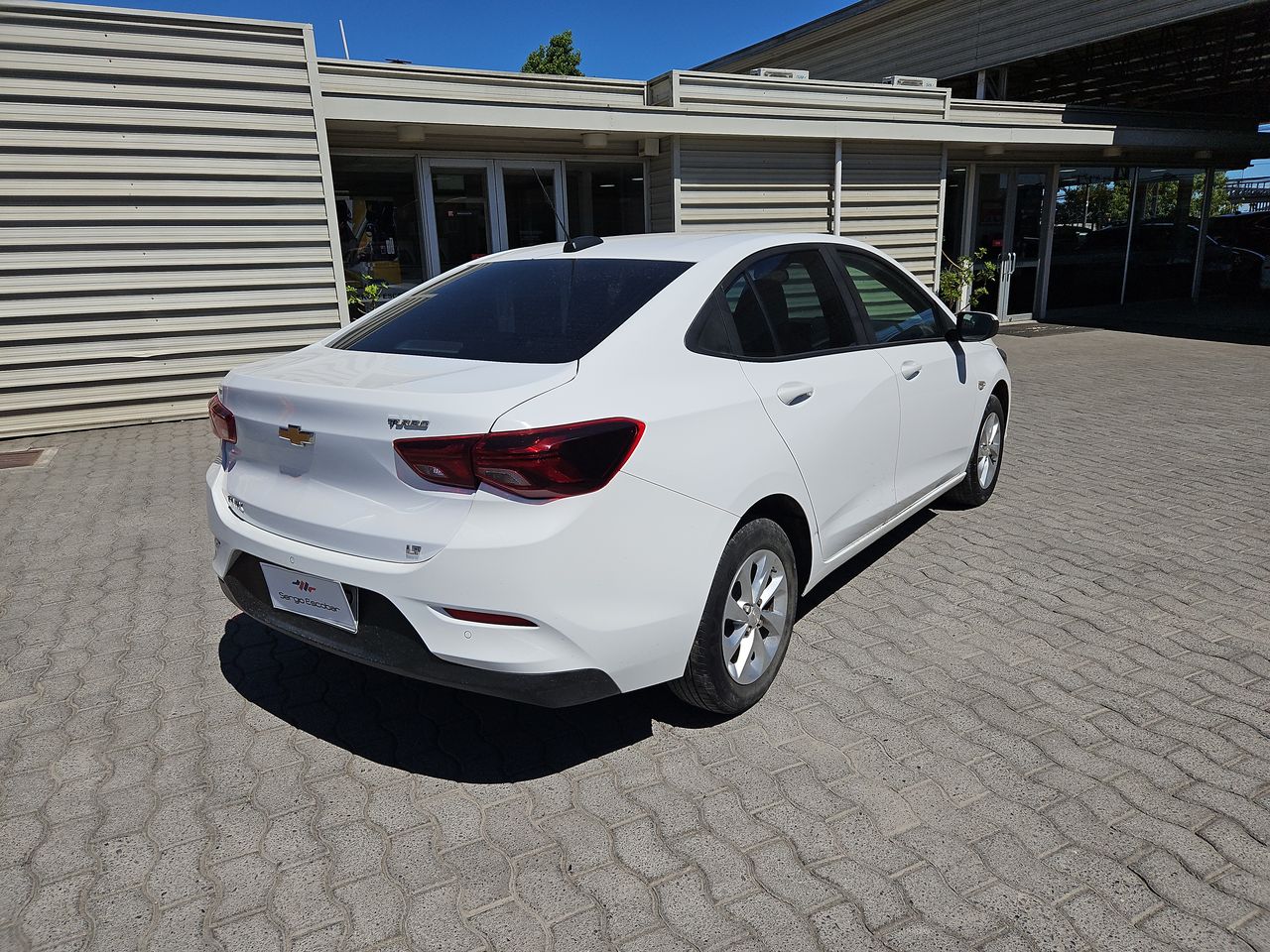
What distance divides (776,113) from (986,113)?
395 centimetres

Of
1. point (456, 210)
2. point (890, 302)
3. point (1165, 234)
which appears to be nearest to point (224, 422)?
point (890, 302)

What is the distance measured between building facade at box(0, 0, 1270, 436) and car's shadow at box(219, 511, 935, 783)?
11.5 feet

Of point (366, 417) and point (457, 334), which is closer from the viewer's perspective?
point (366, 417)

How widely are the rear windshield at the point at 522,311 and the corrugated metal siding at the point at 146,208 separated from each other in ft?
18.2

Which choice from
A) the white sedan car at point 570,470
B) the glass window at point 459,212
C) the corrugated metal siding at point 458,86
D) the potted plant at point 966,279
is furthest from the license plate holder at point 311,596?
the potted plant at point 966,279

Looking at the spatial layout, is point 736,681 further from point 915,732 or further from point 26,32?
point 26,32

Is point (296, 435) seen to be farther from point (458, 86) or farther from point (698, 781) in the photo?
point (458, 86)

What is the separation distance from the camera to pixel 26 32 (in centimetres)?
711

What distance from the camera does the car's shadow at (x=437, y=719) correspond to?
2871mm

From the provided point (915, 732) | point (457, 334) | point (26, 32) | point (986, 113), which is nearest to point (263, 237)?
point (26, 32)

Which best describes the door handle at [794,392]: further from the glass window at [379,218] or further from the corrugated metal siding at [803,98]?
the corrugated metal siding at [803,98]

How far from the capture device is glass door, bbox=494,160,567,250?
10.3 metres

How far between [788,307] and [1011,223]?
506 inches

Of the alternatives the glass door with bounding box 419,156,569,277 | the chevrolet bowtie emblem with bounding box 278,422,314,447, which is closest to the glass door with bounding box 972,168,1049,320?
the glass door with bounding box 419,156,569,277
